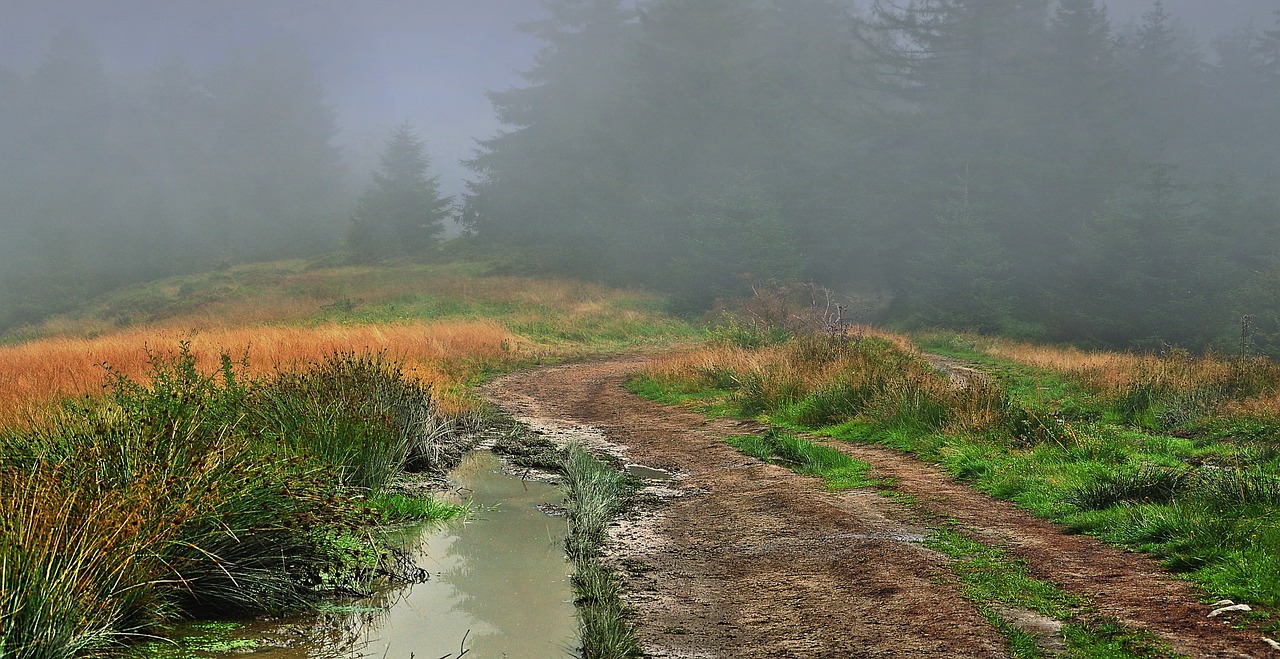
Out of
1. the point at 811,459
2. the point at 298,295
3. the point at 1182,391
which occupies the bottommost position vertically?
the point at 811,459

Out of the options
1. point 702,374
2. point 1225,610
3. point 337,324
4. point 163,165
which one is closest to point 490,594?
point 1225,610

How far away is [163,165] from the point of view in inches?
2896

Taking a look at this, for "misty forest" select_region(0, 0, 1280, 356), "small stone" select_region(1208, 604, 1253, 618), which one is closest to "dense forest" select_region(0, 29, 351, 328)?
"misty forest" select_region(0, 0, 1280, 356)

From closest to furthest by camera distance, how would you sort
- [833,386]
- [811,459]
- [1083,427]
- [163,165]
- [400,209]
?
1. [811,459]
2. [1083,427]
3. [833,386]
4. [400,209]
5. [163,165]

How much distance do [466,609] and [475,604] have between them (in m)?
0.09

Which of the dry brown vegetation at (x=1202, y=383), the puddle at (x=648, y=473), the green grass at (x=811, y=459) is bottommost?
the puddle at (x=648, y=473)

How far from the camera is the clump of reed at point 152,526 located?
343cm

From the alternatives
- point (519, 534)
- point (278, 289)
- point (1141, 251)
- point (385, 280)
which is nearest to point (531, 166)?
point (385, 280)

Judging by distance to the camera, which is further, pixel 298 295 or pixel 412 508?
pixel 298 295

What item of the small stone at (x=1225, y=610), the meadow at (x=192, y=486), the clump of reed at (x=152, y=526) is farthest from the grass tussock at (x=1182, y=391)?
the clump of reed at (x=152, y=526)

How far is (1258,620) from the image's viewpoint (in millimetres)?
3979

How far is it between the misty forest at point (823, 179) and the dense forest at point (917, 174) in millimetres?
170

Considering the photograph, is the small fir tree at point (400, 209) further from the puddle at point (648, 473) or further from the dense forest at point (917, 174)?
the puddle at point (648, 473)

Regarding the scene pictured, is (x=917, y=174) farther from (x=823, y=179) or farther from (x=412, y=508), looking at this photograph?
(x=412, y=508)
